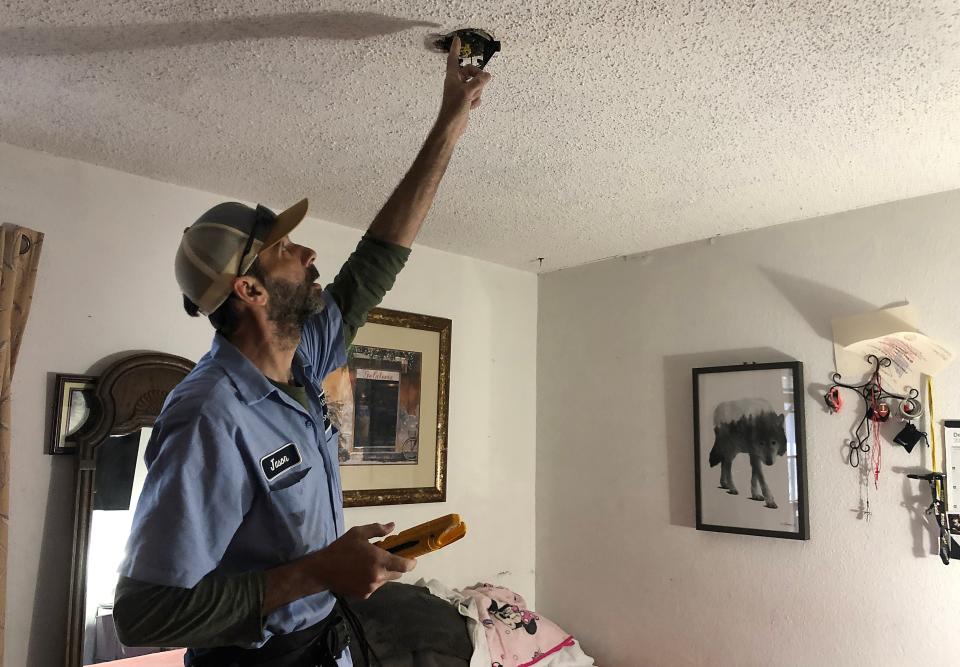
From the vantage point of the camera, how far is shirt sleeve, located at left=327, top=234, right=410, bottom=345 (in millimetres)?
1504

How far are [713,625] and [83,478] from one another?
2208 millimetres

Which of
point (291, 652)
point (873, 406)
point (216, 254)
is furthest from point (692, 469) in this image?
point (216, 254)

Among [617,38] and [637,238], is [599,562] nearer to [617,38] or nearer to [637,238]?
[637,238]

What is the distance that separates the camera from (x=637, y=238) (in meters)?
2.91

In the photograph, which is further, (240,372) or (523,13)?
(523,13)

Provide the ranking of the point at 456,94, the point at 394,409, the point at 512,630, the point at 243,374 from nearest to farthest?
the point at 243,374 < the point at 456,94 < the point at 512,630 < the point at 394,409

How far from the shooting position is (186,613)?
95cm

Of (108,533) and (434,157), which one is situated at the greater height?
(434,157)

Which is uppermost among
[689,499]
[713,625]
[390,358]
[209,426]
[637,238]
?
[637,238]

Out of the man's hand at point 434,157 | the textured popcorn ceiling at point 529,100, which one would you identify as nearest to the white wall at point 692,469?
the textured popcorn ceiling at point 529,100

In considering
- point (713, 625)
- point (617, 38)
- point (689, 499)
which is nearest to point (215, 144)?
point (617, 38)

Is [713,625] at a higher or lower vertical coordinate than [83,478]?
lower

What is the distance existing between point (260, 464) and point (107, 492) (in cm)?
130

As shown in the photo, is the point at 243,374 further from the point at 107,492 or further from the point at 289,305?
the point at 107,492
